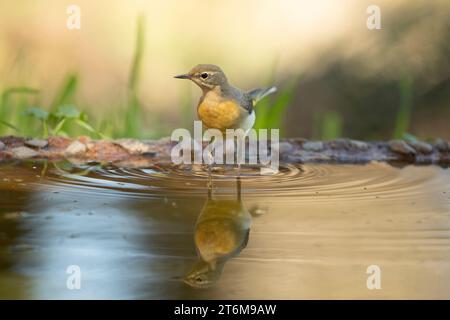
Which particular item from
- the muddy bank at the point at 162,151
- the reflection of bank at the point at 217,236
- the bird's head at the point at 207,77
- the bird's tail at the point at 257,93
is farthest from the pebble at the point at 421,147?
the reflection of bank at the point at 217,236

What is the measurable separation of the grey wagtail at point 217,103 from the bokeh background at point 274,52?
2756 mm

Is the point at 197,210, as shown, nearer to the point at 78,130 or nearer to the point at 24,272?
the point at 24,272

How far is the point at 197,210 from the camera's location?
367 cm

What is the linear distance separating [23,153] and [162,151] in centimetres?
98

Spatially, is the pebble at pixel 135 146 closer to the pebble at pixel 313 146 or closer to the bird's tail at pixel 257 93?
the bird's tail at pixel 257 93

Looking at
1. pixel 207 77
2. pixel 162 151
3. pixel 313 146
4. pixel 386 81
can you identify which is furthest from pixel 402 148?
pixel 386 81

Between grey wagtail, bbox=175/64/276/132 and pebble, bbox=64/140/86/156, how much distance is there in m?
0.87

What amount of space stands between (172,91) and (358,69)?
2.23 meters

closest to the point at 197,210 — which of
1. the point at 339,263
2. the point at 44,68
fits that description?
the point at 339,263

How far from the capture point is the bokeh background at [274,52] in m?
8.44

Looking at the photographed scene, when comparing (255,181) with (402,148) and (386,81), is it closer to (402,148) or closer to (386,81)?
(402,148)

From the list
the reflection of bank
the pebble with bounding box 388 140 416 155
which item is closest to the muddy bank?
the pebble with bounding box 388 140 416 155

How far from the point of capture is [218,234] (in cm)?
321

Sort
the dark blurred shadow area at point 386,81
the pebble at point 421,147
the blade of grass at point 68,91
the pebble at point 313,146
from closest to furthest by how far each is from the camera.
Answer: the pebble at point 313,146 → the pebble at point 421,147 → the blade of grass at point 68,91 → the dark blurred shadow area at point 386,81
